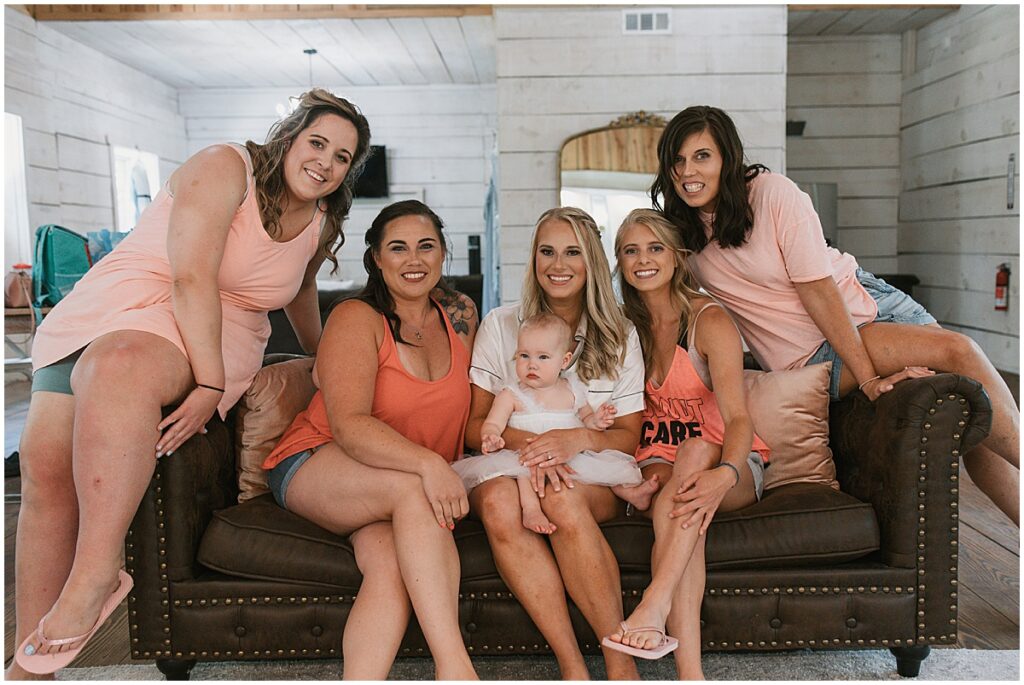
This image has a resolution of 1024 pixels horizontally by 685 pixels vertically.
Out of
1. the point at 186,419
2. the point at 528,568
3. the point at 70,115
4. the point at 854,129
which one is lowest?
the point at 528,568

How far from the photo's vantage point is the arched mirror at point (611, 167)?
5.46m

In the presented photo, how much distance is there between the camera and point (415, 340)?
2.20 meters

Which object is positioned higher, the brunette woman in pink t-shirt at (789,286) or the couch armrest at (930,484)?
the brunette woman in pink t-shirt at (789,286)

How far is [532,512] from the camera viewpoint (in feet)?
6.33

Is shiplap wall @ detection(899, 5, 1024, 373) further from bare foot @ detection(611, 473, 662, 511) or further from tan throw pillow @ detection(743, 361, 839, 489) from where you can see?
bare foot @ detection(611, 473, 662, 511)

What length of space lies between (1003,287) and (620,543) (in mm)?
5211

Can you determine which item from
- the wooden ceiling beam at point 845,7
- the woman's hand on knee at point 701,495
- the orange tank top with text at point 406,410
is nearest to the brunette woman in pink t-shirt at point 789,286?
the woman's hand on knee at point 701,495

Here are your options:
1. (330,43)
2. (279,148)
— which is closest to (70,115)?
(330,43)

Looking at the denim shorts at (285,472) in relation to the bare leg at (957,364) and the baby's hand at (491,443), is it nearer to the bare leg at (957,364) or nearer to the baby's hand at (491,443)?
the baby's hand at (491,443)

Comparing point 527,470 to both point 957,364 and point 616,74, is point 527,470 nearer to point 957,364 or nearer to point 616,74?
point 957,364

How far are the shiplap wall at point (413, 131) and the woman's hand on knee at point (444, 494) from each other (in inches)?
303

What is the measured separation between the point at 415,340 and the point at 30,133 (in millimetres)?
5877

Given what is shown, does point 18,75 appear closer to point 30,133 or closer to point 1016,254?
point 30,133

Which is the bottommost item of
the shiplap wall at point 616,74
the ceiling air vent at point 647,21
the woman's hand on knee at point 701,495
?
the woman's hand on knee at point 701,495
